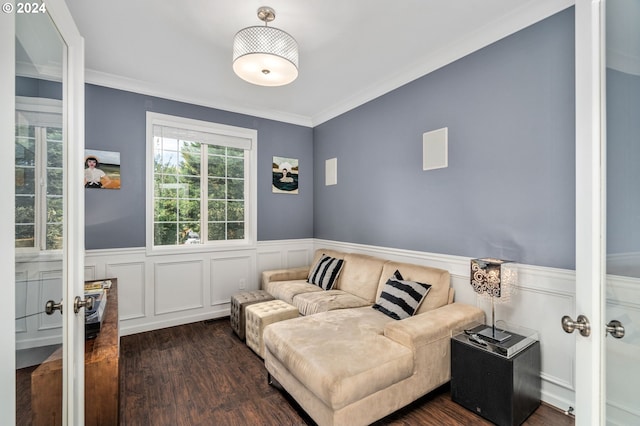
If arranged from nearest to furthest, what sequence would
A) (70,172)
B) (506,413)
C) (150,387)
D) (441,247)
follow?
(70,172) → (506,413) → (150,387) → (441,247)

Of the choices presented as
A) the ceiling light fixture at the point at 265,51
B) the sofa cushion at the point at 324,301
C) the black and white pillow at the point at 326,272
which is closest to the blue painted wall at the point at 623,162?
the ceiling light fixture at the point at 265,51

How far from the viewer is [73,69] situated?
1282 mm

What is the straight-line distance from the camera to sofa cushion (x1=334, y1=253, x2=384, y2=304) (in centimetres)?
309

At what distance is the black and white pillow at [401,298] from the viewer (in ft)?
8.11

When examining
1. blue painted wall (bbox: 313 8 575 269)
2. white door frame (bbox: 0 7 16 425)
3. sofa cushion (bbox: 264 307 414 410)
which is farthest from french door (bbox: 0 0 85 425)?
blue painted wall (bbox: 313 8 575 269)

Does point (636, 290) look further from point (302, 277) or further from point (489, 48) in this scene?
point (302, 277)

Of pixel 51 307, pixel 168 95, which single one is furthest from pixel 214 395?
pixel 168 95

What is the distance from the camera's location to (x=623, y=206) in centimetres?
100

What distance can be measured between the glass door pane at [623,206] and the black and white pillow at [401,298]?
150cm

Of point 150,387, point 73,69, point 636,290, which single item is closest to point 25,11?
point 73,69

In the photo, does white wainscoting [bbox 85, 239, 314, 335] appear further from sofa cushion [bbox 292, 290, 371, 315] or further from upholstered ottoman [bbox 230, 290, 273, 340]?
sofa cushion [bbox 292, 290, 371, 315]

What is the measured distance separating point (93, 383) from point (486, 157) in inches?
117

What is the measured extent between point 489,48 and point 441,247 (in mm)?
1706

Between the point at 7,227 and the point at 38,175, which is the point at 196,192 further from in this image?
the point at 7,227
